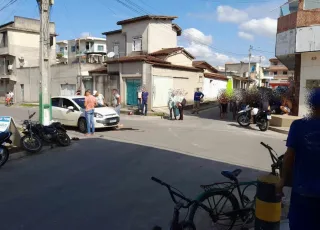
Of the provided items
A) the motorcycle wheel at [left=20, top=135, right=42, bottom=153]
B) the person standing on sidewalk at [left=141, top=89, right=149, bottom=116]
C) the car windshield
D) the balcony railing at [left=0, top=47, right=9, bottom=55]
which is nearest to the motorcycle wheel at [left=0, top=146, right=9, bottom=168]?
the motorcycle wheel at [left=20, top=135, right=42, bottom=153]

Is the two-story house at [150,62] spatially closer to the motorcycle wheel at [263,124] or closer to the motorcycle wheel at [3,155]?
the motorcycle wheel at [263,124]

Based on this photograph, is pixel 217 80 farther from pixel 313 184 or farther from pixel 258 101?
pixel 313 184

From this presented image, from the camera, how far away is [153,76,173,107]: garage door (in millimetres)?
23744

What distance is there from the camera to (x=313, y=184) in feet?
8.69

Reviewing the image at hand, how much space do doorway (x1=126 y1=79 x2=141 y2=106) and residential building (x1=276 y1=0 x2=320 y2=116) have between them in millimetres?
10434

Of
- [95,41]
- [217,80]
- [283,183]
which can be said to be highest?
[95,41]

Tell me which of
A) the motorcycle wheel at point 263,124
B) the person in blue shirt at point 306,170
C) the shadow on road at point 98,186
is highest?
the person in blue shirt at point 306,170

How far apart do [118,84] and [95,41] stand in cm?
3977

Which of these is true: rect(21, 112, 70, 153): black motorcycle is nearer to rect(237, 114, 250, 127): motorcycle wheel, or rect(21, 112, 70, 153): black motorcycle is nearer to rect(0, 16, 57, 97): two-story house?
rect(237, 114, 250, 127): motorcycle wheel

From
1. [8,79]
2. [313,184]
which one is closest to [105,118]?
[313,184]

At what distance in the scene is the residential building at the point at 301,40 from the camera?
15.5m

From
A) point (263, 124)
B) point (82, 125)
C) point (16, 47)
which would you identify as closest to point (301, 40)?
point (263, 124)

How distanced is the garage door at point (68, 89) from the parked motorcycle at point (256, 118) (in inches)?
770

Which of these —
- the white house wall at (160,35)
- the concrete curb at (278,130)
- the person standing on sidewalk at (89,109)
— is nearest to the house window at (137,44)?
the white house wall at (160,35)
